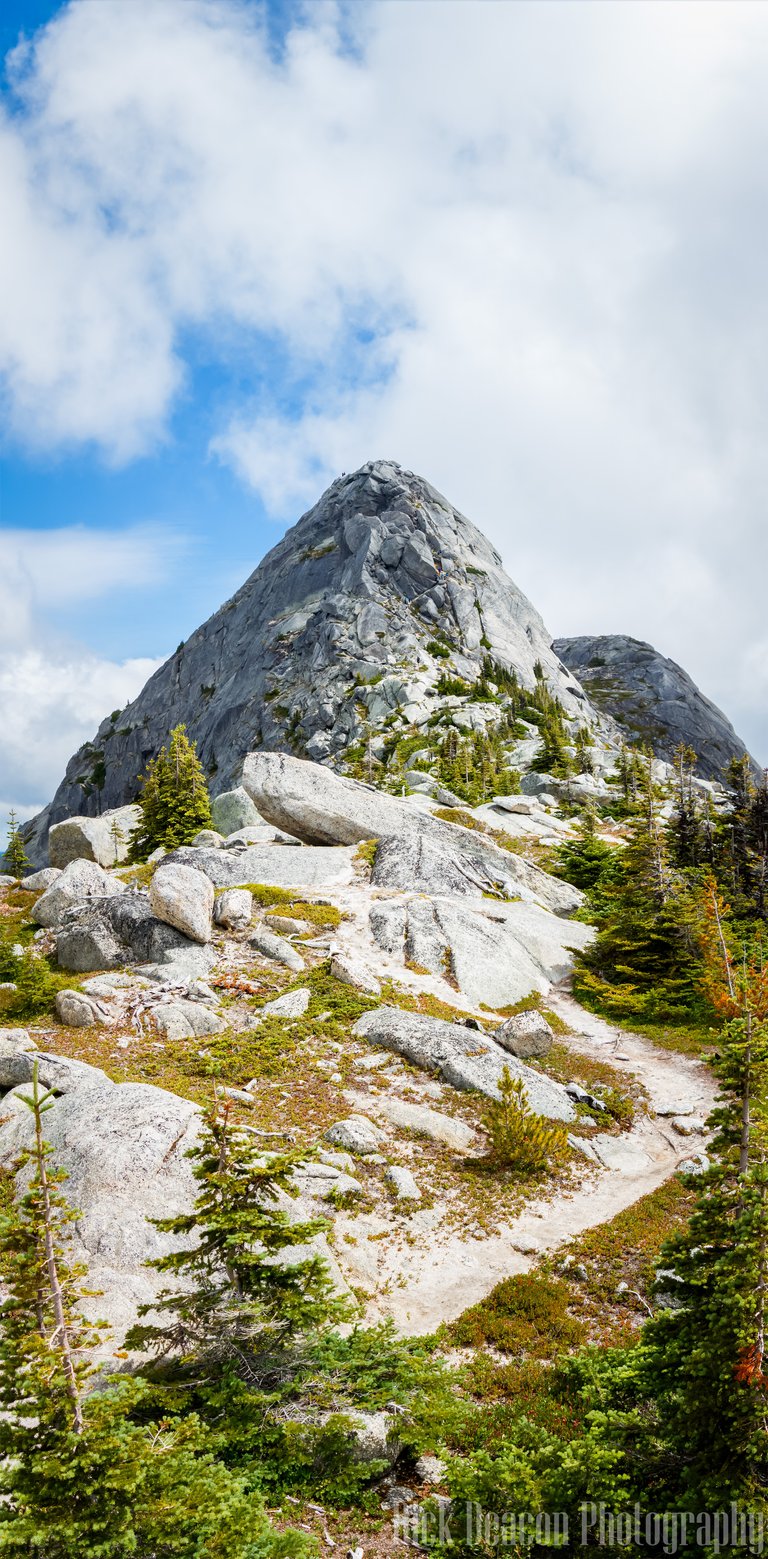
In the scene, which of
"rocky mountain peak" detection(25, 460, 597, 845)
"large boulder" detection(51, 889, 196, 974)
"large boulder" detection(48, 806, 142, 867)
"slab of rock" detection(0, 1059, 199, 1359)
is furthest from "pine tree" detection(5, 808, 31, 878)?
"rocky mountain peak" detection(25, 460, 597, 845)

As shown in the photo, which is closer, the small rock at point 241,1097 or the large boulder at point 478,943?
the small rock at point 241,1097

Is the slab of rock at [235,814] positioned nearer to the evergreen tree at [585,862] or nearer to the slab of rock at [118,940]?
the slab of rock at [118,940]

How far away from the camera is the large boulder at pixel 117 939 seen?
28641 mm

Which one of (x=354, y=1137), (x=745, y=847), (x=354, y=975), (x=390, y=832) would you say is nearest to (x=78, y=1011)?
(x=354, y=975)

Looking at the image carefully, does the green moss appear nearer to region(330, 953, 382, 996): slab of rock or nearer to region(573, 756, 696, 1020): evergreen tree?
region(330, 953, 382, 996): slab of rock

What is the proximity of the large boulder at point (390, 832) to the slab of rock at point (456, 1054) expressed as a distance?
588 inches

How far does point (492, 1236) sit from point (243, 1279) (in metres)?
8.60

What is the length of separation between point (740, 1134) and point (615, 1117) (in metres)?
15.8

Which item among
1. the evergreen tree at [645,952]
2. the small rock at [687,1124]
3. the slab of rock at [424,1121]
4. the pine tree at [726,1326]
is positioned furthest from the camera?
the evergreen tree at [645,952]

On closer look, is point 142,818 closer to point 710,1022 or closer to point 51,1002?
point 51,1002

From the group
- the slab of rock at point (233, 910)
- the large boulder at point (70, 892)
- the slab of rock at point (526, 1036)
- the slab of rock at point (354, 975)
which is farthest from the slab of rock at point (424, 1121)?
the large boulder at point (70, 892)

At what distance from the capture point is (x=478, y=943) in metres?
33.6

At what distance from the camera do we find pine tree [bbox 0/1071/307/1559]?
5832 mm

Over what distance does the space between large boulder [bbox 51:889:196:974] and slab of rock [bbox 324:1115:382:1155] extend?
12145 mm
